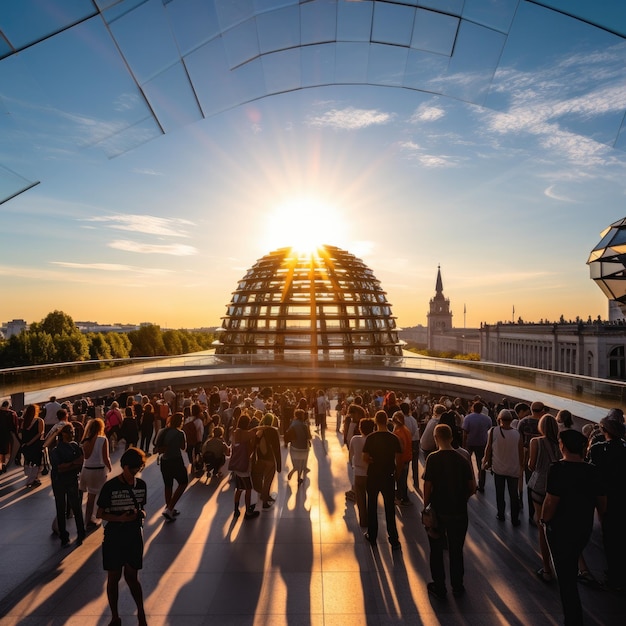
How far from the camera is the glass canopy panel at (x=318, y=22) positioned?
420cm

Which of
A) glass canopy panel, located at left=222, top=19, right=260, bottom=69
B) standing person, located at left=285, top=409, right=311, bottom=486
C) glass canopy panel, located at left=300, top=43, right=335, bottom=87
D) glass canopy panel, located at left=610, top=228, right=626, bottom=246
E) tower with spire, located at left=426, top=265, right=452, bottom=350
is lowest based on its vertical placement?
standing person, located at left=285, top=409, right=311, bottom=486

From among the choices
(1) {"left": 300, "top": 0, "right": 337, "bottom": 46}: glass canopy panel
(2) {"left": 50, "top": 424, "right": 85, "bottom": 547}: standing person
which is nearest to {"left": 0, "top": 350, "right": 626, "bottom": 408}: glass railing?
(2) {"left": 50, "top": 424, "right": 85, "bottom": 547}: standing person

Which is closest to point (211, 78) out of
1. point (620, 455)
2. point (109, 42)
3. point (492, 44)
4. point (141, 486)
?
point (109, 42)

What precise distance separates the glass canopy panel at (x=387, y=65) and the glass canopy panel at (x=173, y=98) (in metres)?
1.76

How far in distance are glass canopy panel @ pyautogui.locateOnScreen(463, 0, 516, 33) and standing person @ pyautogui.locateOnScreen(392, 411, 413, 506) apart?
17.9 ft

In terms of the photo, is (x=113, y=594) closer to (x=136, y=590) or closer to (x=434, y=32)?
(x=136, y=590)

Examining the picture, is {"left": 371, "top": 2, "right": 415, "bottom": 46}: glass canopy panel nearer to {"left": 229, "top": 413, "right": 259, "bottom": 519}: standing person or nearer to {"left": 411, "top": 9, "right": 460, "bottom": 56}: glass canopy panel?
{"left": 411, "top": 9, "right": 460, "bottom": 56}: glass canopy panel

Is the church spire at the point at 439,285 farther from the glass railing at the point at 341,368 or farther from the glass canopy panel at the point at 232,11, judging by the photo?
the glass canopy panel at the point at 232,11

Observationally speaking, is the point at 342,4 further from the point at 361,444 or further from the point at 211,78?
the point at 361,444

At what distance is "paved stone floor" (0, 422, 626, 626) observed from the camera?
4617 millimetres

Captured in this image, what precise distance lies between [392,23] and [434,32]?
0.38 metres

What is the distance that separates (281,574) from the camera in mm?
5445

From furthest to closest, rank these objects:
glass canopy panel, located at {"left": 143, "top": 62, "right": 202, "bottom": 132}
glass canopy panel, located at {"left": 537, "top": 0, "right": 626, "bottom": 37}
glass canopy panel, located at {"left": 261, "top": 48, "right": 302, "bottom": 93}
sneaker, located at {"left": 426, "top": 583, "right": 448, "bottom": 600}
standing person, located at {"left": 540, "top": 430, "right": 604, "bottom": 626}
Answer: sneaker, located at {"left": 426, "top": 583, "right": 448, "bottom": 600} < glass canopy panel, located at {"left": 261, "top": 48, "right": 302, "bottom": 93} < standing person, located at {"left": 540, "top": 430, "right": 604, "bottom": 626} < glass canopy panel, located at {"left": 143, "top": 62, "right": 202, "bottom": 132} < glass canopy panel, located at {"left": 537, "top": 0, "right": 626, "bottom": 37}

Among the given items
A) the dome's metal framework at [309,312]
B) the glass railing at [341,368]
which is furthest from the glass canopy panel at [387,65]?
the dome's metal framework at [309,312]
